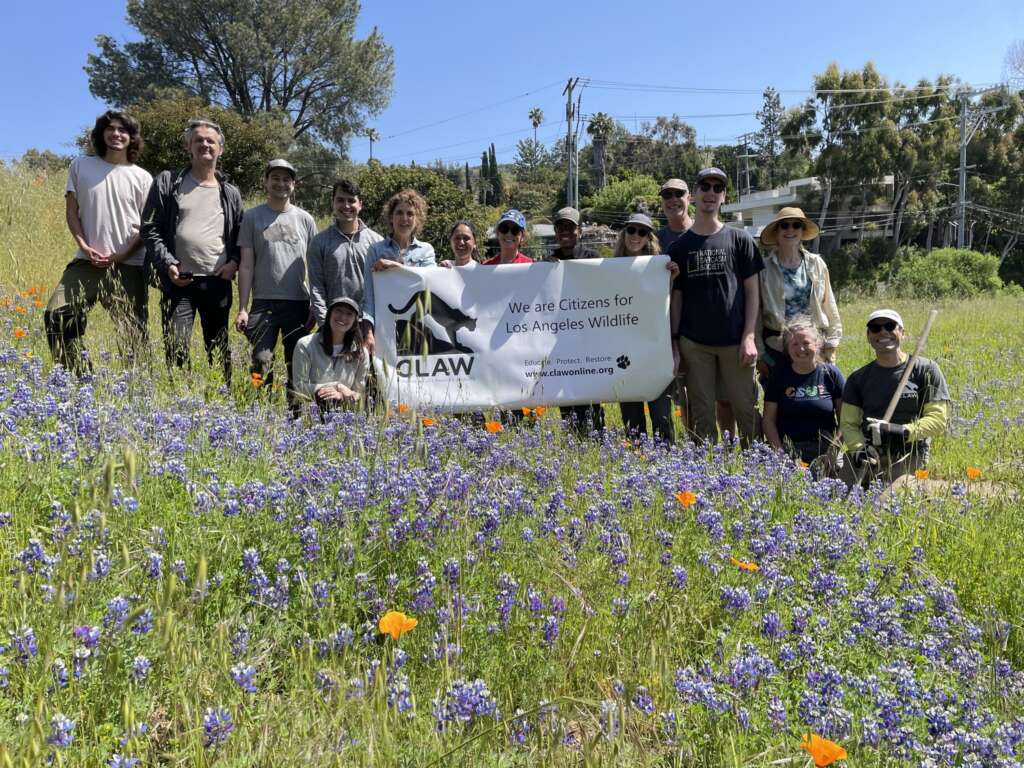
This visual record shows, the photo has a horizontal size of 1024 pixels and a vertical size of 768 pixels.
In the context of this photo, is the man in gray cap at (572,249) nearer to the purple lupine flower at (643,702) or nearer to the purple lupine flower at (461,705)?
the purple lupine flower at (643,702)

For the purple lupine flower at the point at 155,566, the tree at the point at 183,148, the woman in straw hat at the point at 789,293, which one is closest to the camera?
the purple lupine flower at the point at 155,566

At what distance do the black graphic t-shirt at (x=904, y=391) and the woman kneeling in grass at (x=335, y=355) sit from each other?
3470 mm

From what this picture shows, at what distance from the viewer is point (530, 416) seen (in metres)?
5.42

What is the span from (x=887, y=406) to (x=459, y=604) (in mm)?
3724

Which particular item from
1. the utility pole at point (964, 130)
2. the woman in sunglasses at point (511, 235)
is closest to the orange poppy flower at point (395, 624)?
the woman in sunglasses at point (511, 235)

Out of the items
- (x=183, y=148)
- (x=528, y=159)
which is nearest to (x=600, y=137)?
(x=528, y=159)

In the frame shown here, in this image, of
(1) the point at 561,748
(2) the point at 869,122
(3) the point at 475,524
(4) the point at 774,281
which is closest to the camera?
(1) the point at 561,748

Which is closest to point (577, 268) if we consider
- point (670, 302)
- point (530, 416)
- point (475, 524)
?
point (670, 302)

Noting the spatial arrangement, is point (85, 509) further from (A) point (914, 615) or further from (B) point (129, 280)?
(B) point (129, 280)

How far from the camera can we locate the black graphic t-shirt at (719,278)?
524 cm

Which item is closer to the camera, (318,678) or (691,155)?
(318,678)

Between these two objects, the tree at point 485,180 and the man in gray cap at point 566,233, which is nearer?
the man in gray cap at point 566,233

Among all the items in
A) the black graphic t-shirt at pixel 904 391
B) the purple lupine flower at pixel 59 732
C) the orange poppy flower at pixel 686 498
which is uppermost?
the black graphic t-shirt at pixel 904 391

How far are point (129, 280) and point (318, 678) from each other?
4.70 m
